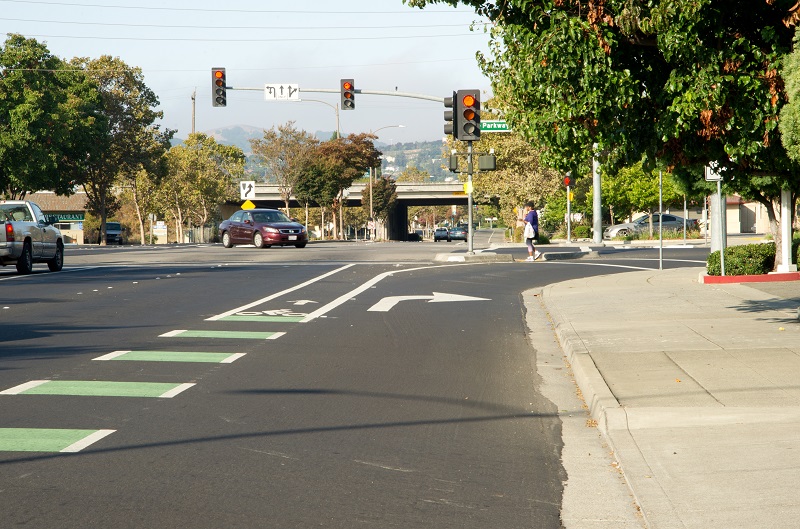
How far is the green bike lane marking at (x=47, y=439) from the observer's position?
698 cm

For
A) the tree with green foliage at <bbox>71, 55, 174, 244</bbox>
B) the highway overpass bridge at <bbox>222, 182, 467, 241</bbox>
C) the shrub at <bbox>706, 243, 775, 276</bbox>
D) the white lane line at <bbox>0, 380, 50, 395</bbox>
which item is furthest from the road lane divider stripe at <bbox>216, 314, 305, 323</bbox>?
the highway overpass bridge at <bbox>222, 182, 467, 241</bbox>

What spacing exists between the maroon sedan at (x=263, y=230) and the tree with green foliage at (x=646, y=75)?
33357mm

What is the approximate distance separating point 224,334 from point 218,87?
77.0 ft

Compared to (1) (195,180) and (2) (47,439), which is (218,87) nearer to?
(2) (47,439)

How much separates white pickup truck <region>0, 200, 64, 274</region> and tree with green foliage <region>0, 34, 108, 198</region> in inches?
Answer: 1201

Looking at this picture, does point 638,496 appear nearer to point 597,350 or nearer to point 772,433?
point 772,433

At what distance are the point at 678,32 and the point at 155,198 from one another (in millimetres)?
81740

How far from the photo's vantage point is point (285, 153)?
94.4 meters

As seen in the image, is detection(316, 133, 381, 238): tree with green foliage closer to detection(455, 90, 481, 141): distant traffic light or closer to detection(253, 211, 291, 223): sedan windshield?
detection(253, 211, 291, 223): sedan windshield

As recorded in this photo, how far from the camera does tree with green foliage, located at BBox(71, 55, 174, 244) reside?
7406 centimetres

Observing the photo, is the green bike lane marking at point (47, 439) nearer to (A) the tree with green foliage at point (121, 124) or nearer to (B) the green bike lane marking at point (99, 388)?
(B) the green bike lane marking at point (99, 388)

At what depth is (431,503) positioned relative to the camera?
19.1 ft

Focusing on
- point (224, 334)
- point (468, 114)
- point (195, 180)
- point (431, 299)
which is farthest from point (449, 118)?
point (195, 180)

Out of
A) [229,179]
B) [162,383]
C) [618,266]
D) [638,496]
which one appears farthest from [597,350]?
[229,179]
